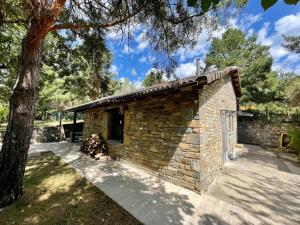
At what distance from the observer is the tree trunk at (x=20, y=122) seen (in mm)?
4129

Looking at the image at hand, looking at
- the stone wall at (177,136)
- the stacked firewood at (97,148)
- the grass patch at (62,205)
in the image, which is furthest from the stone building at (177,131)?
the grass patch at (62,205)

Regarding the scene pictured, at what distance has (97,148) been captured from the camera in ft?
30.1

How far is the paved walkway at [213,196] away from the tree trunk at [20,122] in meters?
2.27

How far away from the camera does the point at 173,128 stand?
5785 millimetres

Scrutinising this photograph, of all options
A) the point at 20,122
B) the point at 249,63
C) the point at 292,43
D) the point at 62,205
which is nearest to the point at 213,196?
the point at 62,205

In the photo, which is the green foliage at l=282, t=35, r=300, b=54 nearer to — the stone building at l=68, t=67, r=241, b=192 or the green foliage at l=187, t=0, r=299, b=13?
the stone building at l=68, t=67, r=241, b=192

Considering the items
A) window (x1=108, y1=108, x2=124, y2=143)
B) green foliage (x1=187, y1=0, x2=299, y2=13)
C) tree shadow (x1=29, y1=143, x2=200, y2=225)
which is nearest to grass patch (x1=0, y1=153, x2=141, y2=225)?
tree shadow (x1=29, y1=143, x2=200, y2=225)

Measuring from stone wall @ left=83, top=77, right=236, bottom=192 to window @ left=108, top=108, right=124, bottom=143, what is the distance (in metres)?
2.11

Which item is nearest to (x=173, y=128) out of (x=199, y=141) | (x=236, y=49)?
(x=199, y=141)

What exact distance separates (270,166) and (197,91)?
19.5ft

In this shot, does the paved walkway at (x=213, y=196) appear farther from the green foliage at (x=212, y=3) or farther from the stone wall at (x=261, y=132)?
the stone wall at (x=261, y=132)

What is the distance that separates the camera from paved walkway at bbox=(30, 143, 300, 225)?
3885 mm

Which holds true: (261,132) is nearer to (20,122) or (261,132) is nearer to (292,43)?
(292,43)

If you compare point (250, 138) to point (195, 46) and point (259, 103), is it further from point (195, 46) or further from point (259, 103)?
point (195, 46)
